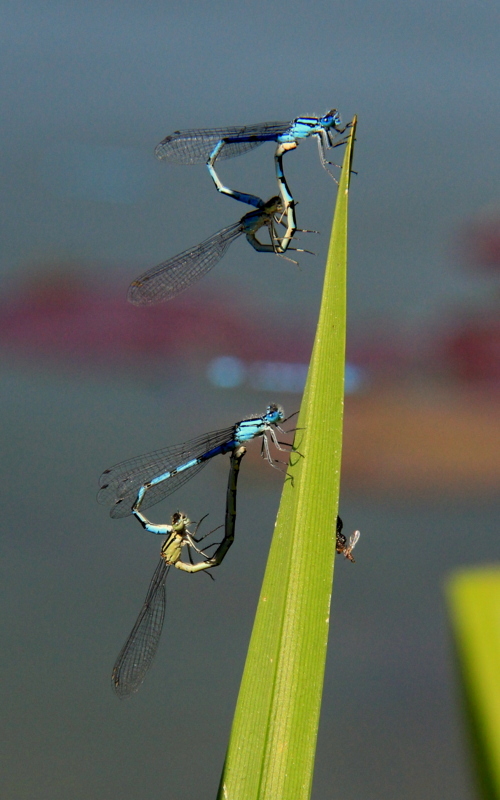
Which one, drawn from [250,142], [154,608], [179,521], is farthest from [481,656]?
[250,142]

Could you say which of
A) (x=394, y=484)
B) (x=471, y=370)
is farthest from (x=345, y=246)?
(x=471, y=370)

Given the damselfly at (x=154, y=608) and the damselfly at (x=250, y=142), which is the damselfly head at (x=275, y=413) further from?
the damselfly at (x=250, y=142)

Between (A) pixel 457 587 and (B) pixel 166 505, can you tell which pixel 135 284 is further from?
(B) pixel 166 505

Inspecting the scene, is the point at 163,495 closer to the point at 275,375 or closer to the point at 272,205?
the point at 272,205

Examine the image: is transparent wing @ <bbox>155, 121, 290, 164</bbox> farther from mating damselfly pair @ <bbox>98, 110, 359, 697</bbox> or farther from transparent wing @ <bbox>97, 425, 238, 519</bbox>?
transparent wing @ <bbox>97, 425, 238, 519</bbox>

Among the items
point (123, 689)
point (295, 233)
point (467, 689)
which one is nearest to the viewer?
point (467, 689)

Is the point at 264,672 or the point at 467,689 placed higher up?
the point at 467,689
